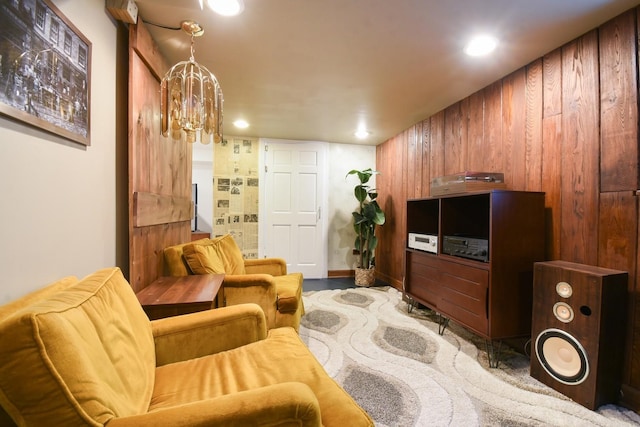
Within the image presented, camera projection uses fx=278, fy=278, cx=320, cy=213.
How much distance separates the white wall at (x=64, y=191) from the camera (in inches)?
34.4

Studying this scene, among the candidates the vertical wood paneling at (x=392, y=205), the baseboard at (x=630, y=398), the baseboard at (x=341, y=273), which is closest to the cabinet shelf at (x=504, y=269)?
the baseboard at (x=630, y=398)

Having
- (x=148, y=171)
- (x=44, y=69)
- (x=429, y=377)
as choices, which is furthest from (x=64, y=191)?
(x=429, y=377)

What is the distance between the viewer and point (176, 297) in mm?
1417

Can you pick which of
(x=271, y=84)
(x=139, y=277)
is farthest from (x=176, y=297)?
(x=271, y=84)

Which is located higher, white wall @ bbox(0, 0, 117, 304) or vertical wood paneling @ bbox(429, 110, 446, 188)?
vertical wood paneling @ bbox(429, 110, 446, 188)

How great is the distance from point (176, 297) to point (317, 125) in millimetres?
2622

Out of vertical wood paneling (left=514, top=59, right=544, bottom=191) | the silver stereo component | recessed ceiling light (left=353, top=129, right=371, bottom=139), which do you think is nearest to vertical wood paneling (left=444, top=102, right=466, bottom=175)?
vertical wood paneling (left=514, top=59, right=544, bottom=191)

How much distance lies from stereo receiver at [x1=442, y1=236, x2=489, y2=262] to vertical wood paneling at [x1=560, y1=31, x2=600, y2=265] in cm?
47

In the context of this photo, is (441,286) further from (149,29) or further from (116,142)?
(149,29)

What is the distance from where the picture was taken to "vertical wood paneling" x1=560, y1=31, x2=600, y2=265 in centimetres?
163

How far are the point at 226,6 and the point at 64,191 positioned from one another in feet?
3.77

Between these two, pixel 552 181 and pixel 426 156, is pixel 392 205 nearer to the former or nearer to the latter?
pixel 426 156

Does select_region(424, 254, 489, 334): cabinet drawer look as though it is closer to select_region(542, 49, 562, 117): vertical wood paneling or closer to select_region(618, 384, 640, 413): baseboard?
select_region(618, 384, 640, 413): baseboard

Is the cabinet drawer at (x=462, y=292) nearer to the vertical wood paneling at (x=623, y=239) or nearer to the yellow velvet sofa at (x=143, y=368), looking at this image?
the vertical wood paneling at (x=623, y=239)
